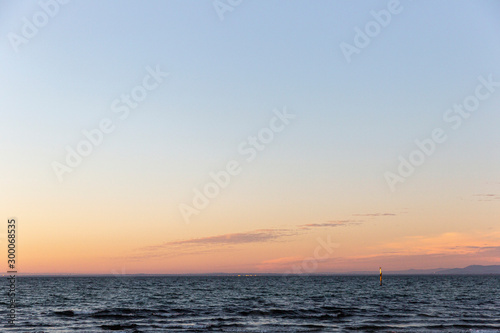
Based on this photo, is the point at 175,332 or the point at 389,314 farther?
the point at 389,314

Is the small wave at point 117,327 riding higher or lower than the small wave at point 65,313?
higher

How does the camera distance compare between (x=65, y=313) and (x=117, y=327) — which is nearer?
(x=117, y=327)

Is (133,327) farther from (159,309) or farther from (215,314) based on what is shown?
(159,309)

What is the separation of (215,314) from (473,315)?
93.7 ft

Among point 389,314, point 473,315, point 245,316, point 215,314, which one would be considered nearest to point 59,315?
point 215,314

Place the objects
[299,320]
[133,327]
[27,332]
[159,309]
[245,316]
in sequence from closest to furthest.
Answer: [27,332] → [133,327] → [299,320] → [245,316] → [159,309]

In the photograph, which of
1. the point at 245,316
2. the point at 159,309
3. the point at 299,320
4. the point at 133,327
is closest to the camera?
the point at 133,327

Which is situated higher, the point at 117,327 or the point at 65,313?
the point at 117,327

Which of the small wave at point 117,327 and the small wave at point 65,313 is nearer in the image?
the small wave at point 117,327

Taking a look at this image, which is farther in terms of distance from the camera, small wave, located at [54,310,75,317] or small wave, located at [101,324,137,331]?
small wave, located at [54,310,75,317]

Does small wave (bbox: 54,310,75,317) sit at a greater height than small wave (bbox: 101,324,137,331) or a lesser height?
lesser

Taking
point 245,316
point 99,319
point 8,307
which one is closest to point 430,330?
point 245,316

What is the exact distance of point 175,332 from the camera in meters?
40.1

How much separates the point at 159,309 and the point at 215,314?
373 inches
